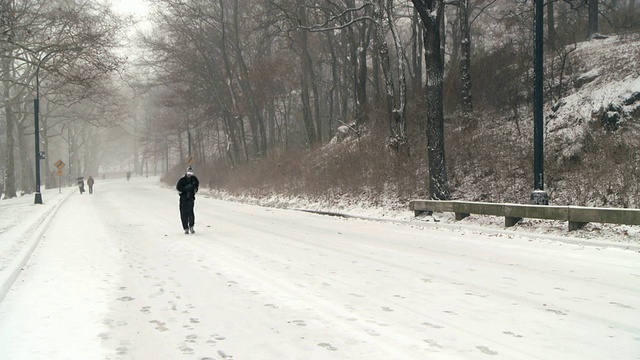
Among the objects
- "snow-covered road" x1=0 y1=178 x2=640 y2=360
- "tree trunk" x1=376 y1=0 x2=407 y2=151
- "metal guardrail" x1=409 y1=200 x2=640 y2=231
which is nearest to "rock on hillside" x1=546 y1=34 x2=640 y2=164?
"metal guardrail" x1=409 y1=200 x2=640 y2=231

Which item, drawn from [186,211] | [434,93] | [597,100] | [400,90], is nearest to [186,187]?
[186,211]

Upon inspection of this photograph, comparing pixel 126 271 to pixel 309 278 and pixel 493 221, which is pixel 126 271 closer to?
pixel 309 278

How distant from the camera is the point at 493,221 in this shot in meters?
14.4

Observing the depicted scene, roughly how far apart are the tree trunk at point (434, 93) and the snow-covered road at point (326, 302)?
17.7 ft

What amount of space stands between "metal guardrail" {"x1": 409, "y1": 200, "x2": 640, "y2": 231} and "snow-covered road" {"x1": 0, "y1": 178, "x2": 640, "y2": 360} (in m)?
0.99

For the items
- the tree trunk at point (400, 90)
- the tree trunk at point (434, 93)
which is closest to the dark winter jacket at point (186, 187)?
the tree trunk at point (434, 93)

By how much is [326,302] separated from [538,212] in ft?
26.7

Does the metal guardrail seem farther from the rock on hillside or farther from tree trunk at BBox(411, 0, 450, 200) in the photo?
the rock on hillside

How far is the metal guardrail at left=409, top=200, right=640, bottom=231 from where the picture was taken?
10641 millimetres

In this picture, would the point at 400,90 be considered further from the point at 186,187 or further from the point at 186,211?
the point at 186,211

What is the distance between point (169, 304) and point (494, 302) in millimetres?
3786

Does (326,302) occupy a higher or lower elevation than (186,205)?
lower

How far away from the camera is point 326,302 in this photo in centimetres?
616

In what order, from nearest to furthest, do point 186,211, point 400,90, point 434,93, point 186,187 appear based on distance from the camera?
point 186,211
point 186,187
point 434,93
point 400,90
